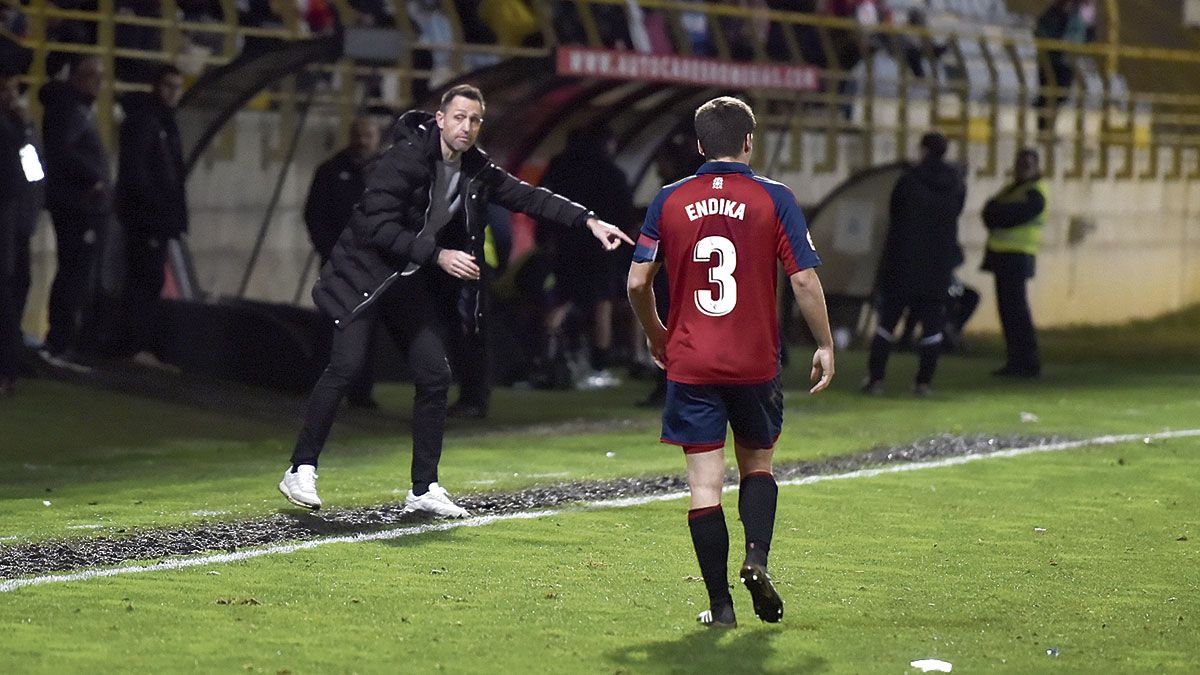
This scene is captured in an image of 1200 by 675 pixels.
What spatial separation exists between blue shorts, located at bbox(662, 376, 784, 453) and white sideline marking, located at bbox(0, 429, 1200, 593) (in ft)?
6.79

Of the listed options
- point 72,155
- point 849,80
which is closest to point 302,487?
point 72,155

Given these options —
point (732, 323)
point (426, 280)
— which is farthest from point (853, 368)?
point (732, 323)

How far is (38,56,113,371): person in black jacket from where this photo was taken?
14.3 meters

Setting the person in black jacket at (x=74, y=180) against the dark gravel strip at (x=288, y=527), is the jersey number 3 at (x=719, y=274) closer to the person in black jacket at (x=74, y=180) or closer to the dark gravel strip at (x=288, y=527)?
the dark gravel strip at (x=288, y=527)

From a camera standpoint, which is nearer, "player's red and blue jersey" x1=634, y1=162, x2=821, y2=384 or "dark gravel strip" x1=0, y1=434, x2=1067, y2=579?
"player's red and blue jersey" x1=634, y1=162, x2=821, y2=384

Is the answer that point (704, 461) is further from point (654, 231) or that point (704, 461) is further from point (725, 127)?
point (725, 127)

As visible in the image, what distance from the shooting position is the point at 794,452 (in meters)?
12.3

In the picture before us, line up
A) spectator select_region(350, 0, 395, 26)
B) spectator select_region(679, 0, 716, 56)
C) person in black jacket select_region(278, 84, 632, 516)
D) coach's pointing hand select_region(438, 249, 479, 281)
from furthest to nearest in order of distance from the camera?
spectator select_region(679, 0, 716, 56) < spectator select_region(350, 0, 395, 26) < person in black jacket select_region(278, 84, 632, 516) < coach's pointing hand select_region(438, 249, 479, 281)

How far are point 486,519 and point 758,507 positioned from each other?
8.74 ft

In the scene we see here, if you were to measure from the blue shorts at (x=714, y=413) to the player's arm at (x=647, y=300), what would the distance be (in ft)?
0.49

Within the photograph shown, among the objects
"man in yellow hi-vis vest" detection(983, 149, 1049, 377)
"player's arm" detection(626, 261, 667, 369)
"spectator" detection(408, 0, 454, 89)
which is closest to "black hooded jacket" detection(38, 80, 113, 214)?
"spectator" detection(408, 0, 454, 89)

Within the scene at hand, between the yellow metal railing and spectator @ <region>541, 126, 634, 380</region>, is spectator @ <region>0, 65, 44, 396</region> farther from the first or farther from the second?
spectator @ <region>541, 126, 634, 380</region>

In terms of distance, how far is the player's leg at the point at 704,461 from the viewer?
6652 millimetres

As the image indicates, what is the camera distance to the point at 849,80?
926 inches
